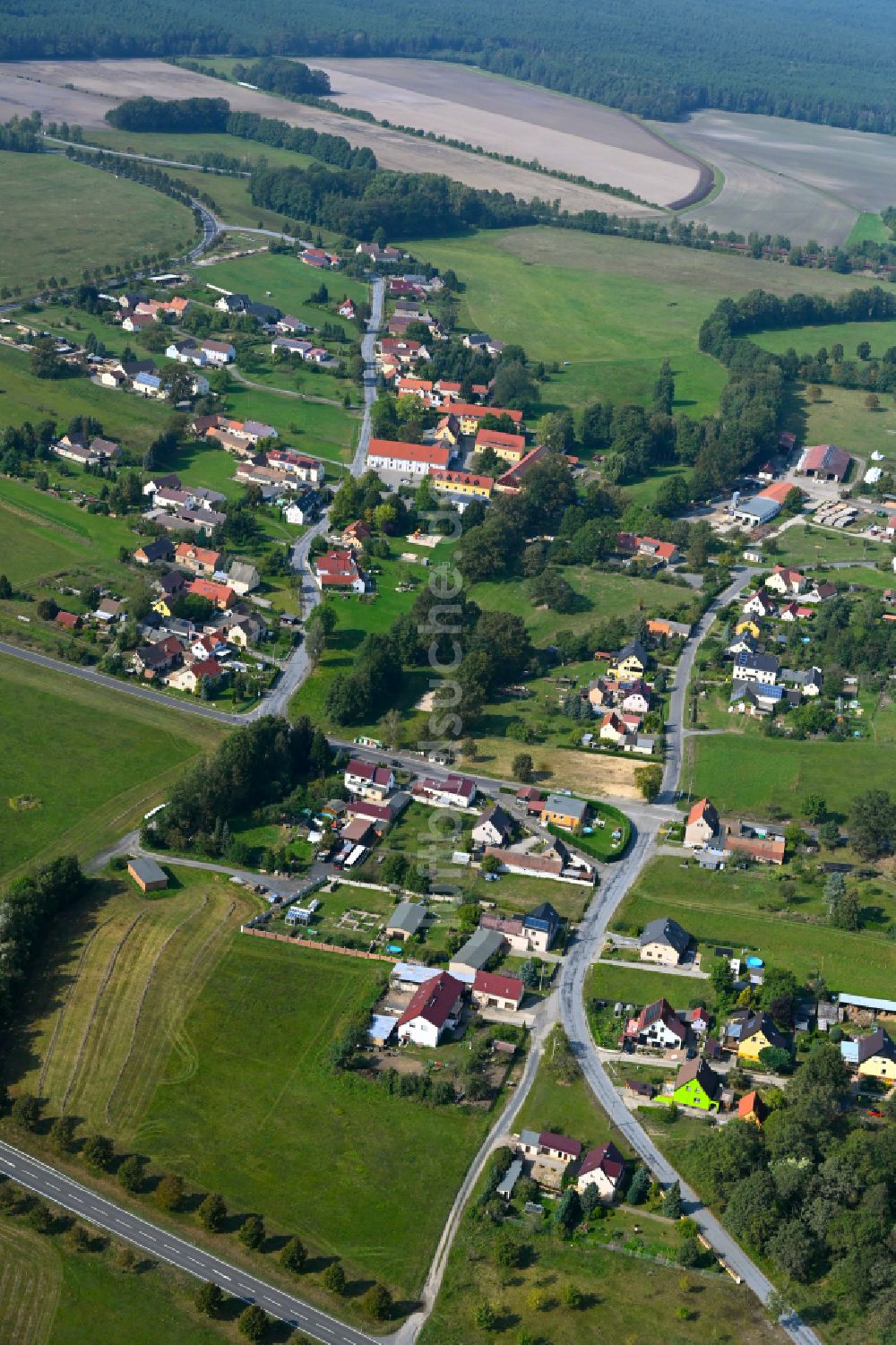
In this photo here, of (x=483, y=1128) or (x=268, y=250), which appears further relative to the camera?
(x=268, y=250)

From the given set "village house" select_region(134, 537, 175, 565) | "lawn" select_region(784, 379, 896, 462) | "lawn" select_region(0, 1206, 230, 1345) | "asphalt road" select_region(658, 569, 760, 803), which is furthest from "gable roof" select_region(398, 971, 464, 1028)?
"lawn" select_region(784, 379, 896, 462)

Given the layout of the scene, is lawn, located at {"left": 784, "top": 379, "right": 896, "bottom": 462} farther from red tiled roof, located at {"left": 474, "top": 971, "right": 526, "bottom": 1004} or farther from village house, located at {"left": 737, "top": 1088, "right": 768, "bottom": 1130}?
village house, located at {"left": 737, "top": 1088, "right": 768, "bottom": 1130}

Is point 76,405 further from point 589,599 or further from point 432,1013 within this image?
point 432,1013

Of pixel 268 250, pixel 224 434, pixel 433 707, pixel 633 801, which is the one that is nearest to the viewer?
pixel 633 801

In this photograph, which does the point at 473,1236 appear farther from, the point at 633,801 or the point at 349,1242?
the point at 633,801

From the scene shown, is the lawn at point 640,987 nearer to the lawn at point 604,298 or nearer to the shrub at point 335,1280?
the shrub at point 335,1280

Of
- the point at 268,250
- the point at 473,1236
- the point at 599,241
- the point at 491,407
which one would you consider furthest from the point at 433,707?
the point at 599,241

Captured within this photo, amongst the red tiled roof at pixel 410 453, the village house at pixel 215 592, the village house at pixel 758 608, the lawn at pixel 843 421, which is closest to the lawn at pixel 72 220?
the red tiled roof at pixel 410 453

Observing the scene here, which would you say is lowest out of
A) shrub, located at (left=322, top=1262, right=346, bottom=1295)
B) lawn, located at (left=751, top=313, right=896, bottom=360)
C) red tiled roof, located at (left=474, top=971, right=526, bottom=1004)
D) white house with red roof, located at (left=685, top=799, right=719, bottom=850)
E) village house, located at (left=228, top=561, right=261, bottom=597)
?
shrub, located at (left=322, top=1262, right=346, bottom=1295)
